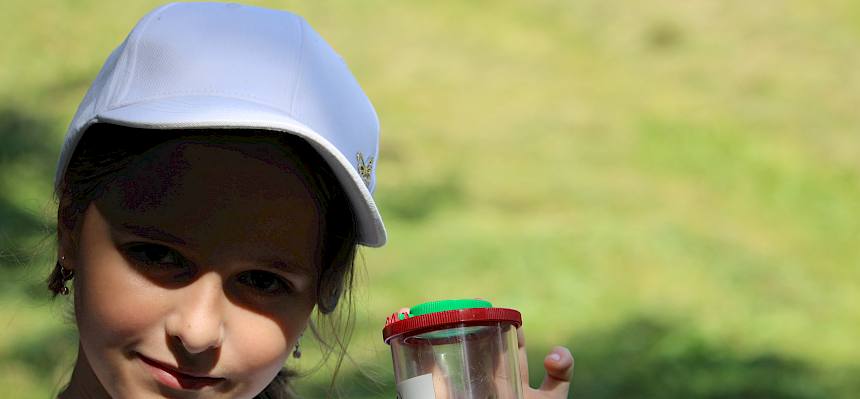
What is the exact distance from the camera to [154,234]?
1588 mm

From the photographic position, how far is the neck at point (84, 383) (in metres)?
1.79

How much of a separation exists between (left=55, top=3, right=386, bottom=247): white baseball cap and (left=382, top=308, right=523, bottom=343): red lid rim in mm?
253

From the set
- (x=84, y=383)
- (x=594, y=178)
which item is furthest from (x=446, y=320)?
(x=594, y=178)

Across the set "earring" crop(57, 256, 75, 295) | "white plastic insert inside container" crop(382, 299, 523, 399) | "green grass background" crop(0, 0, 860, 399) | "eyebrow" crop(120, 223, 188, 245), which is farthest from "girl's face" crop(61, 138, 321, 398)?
"green grass background" crop(0, 0, 860, 399)

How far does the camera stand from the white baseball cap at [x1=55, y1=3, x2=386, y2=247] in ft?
5.15

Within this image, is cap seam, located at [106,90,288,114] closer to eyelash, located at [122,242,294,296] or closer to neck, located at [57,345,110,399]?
eyelash, located at [122,242,294,296]

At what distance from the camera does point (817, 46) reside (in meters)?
5.69

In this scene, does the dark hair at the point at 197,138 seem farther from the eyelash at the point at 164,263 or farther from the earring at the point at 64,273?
the eyelash at the point at 164,263

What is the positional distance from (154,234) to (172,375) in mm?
195

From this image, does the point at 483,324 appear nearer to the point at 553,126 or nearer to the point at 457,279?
the point at 457,279

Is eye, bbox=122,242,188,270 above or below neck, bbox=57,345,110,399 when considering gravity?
above

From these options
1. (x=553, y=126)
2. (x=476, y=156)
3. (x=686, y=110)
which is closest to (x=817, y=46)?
(x=686, y=110)

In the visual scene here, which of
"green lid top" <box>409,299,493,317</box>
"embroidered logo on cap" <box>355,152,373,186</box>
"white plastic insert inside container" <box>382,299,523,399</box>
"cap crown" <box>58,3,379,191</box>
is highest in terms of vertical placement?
"cap crown" <box>58,3,379,191</box>

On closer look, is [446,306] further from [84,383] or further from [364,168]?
[84,383]
